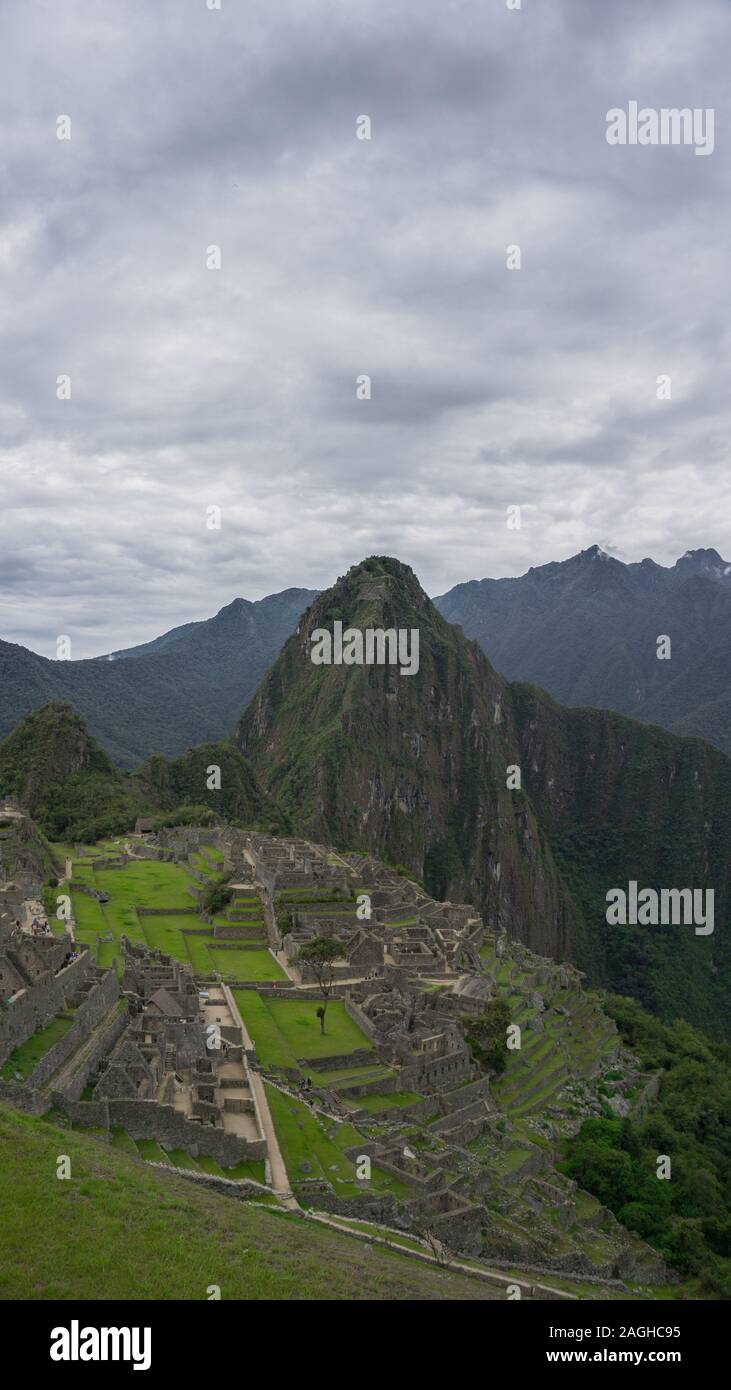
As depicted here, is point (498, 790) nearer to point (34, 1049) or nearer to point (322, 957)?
point (322, 957)

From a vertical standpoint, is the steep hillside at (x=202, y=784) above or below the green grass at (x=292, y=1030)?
above

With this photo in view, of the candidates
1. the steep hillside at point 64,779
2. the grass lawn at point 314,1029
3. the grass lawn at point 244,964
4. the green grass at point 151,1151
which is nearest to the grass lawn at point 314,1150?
the green grass at point 151,1151

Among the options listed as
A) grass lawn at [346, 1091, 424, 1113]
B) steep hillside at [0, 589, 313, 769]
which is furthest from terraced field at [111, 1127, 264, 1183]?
steep hillside at [0, 589, 313, 769]

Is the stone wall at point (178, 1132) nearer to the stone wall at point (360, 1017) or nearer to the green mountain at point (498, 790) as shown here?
the stone wall at point (360, 1017)

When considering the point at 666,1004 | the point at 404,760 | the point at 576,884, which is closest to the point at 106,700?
the point at 404,760

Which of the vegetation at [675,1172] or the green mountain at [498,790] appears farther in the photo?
the green mountain at [498,790]

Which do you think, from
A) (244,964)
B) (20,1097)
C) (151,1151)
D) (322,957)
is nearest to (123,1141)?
(151,1151)
